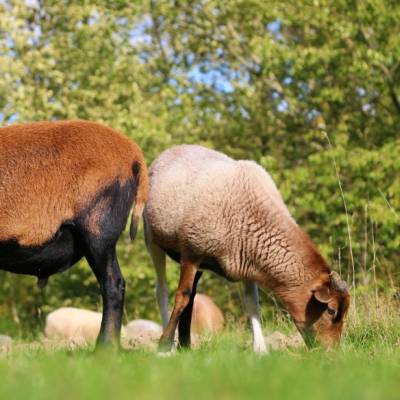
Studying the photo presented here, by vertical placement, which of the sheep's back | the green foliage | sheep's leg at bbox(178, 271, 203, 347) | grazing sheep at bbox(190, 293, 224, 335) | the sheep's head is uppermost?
the green foliage

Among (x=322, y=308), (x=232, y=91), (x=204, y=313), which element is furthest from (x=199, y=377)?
(x=232, y=91)

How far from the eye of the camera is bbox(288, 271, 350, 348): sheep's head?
7.18 metres

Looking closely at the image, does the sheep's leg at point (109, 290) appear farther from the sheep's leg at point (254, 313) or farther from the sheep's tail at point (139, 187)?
the sheep's leg at point (254, 313)

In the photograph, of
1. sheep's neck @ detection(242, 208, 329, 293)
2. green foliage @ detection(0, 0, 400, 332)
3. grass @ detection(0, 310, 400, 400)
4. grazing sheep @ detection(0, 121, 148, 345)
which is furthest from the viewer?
green foliage @ detection(0, 0, 400, 332)

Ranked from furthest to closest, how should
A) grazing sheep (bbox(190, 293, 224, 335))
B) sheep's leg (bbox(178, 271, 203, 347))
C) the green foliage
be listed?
the green foliage
grazing sheep (bbox(190, 293, 224, 335))
sheep's leg (bbox(178, 271, 203, 347))

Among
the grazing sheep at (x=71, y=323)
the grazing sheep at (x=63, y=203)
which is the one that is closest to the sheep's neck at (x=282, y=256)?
the grazing sheep at (x=63, y=203)

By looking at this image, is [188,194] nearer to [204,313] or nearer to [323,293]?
[323,293]

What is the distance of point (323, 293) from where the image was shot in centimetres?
722

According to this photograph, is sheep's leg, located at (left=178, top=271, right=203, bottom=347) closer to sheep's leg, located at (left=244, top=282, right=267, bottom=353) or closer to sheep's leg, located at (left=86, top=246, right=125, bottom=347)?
sheep's leg, located at (left=244, top=282, right=267, bottom=353)

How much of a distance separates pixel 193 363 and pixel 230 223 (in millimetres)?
2813

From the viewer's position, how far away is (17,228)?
6.14 meters

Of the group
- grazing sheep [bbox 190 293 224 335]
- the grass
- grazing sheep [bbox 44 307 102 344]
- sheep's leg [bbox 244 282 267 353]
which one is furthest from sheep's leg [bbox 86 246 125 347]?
grazing sheep [bbox 44 307 102 344]

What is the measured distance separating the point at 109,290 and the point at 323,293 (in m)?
1.93

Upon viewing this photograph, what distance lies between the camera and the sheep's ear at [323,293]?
717cm
